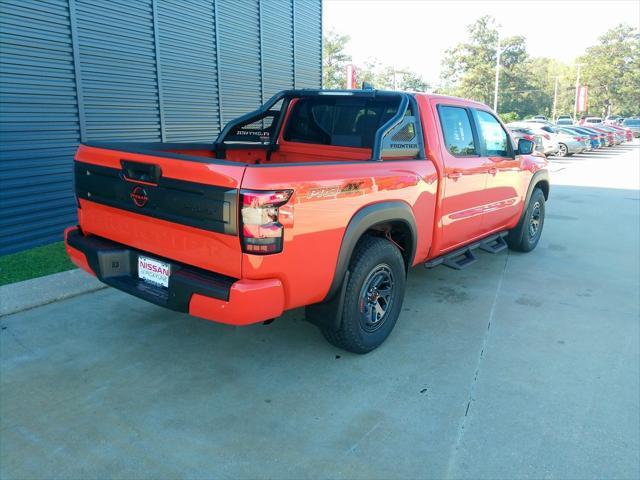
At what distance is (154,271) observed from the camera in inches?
128

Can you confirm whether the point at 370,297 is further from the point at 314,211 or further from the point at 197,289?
the point at 197,289

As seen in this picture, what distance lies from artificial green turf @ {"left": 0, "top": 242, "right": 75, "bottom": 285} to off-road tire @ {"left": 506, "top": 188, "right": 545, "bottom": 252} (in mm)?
5258

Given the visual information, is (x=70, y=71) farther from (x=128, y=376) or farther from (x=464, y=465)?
(x=464, y=465)

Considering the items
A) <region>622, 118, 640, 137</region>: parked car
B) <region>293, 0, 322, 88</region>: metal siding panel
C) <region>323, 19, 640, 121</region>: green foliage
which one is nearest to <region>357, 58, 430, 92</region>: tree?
<region>323, 19, 640, 121</region>: green foliage

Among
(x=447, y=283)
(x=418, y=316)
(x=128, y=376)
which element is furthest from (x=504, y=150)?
(x=128, y=376)

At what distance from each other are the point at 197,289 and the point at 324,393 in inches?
42.4

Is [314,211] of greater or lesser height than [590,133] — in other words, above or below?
below

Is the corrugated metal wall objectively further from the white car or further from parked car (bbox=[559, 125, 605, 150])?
parked car (bbox=[559, 125, 605, 150])

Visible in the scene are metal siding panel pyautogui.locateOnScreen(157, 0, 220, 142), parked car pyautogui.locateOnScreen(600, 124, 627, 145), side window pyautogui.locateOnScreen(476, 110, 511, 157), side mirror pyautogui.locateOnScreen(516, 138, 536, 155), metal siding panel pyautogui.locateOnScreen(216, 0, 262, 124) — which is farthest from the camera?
parked car pyautogui.locateOnScreen(600, 124, 627, 145)

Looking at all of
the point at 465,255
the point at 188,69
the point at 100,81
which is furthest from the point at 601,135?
the point at 100,81

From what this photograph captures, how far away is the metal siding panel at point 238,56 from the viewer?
881 centimetres

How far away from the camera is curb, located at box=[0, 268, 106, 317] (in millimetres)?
4477

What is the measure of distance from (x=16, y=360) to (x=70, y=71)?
4.20 meters

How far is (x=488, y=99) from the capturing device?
2943 inches
